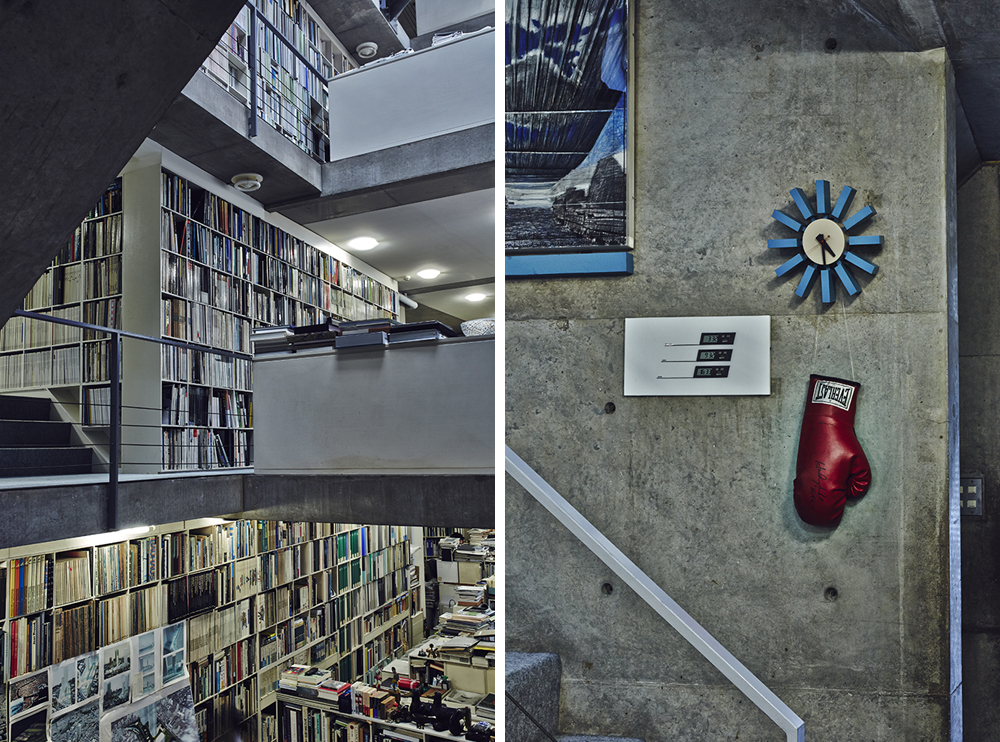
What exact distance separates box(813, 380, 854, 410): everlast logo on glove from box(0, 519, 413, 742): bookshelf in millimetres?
3984

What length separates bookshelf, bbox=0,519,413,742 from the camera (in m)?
4.20

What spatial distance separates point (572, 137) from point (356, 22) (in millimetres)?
5025

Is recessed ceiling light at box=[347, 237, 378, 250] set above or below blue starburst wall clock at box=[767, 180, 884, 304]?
above

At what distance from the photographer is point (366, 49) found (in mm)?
7188

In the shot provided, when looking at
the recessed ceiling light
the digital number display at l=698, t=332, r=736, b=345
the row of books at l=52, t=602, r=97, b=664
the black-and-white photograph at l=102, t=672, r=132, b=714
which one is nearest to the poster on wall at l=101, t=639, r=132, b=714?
the black-and-white photograph at l=102, t=672, r=132, b=714

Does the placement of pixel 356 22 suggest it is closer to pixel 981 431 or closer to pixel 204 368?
pixel 204 368

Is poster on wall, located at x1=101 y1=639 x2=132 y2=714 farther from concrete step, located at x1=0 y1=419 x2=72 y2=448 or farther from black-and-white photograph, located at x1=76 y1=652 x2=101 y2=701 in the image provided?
concrete step, located at x1=0 y1=419 x2=72 y2=448

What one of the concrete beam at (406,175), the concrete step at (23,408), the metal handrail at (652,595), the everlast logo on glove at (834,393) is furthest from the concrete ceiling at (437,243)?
the metal handrail at (652,595)

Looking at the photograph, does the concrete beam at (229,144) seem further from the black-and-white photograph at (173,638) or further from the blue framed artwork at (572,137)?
the black-and-white photograph at (173,638)

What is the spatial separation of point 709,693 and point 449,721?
226cm

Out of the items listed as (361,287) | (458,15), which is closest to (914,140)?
(458,15)

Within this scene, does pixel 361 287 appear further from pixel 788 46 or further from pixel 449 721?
pixel 788 46

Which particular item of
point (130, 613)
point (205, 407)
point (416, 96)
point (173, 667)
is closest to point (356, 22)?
point (416, 96)

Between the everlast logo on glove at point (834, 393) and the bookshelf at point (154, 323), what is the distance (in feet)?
11.9
